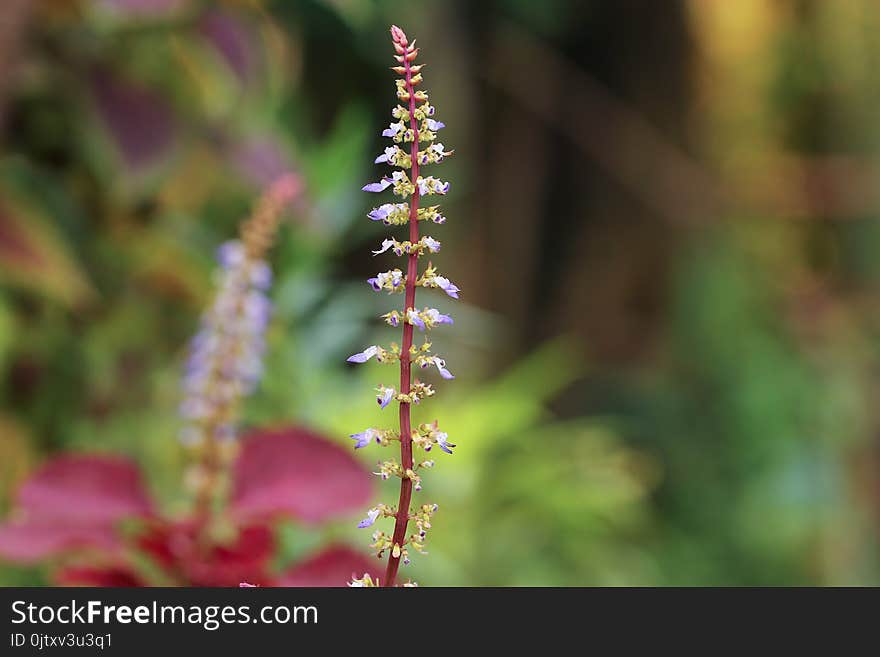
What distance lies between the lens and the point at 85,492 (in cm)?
63

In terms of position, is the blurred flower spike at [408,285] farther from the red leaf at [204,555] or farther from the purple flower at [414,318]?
the red leaf at [204,555]

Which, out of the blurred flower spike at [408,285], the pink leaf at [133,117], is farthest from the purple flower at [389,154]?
the pink leaf at [133,117]

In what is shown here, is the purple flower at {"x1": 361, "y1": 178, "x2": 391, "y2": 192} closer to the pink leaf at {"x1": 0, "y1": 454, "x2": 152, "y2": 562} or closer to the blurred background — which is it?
the pink leaf at {"x1": 0, "y1": 454, "x2": 152, "y2": 562}

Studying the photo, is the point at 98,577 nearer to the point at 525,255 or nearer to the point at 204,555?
the point at 204,555

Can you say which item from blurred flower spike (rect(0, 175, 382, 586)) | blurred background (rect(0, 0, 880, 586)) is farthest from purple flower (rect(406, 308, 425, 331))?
blurred background (rect(0, 0, 880, 586))

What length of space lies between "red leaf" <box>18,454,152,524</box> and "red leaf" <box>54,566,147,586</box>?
0.10ft

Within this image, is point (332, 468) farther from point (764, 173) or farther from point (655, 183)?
point (764, 173)

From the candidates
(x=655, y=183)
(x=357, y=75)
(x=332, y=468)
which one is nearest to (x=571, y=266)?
Result: (x=655, y=183)

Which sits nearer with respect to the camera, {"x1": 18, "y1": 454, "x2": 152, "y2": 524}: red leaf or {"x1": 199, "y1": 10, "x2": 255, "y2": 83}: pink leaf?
{"x1": 18, "y1": 454, "x2": 152, "y2": 524}: red leaf

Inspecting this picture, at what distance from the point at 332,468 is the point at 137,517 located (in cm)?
12

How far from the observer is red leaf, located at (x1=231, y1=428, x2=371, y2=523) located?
2.03ft

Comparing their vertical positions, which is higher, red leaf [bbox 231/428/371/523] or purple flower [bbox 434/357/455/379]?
red leaf [bbox 231/428/371/523]

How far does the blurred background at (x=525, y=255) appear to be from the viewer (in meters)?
1.06

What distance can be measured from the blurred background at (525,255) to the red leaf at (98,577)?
0.26m
